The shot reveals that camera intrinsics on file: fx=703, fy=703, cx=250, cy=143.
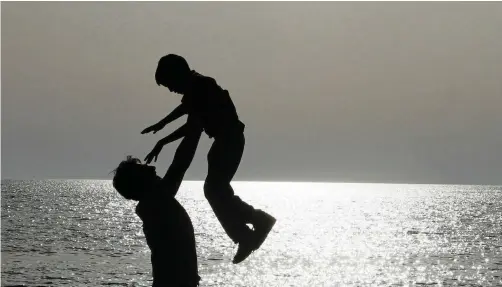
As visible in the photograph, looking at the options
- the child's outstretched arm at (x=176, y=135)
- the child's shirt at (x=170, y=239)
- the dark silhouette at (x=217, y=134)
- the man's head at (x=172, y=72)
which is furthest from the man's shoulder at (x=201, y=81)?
the child's shirt at (x=170, y=239)

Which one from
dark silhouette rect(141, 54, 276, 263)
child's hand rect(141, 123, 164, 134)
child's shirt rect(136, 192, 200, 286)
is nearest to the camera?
child's shirt rect(136, 192, 200, 286)

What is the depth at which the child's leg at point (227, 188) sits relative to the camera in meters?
5.96

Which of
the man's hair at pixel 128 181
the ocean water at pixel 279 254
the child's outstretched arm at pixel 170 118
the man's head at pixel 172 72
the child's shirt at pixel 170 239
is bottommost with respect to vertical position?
the child's shirt at pixel 170 239

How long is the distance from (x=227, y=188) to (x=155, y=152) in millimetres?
709

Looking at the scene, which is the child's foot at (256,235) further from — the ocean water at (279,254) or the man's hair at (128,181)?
the ocean water at (279,254)

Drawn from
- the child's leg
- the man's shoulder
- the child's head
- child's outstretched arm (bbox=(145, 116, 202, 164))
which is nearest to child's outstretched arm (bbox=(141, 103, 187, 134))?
child's outstretched arm (bbox=(145, 116, 202, 164))

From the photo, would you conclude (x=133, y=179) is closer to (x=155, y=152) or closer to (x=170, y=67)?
(x=155, y=152)

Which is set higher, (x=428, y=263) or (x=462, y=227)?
(x=462, y=227)

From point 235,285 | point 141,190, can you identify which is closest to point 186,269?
point 141,190

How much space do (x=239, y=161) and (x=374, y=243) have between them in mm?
111539

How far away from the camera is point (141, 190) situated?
16.0ft

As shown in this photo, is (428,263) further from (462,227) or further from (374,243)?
(462,227)

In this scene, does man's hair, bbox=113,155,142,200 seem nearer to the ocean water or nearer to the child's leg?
the child's leg

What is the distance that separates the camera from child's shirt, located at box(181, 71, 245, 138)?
5.68m
